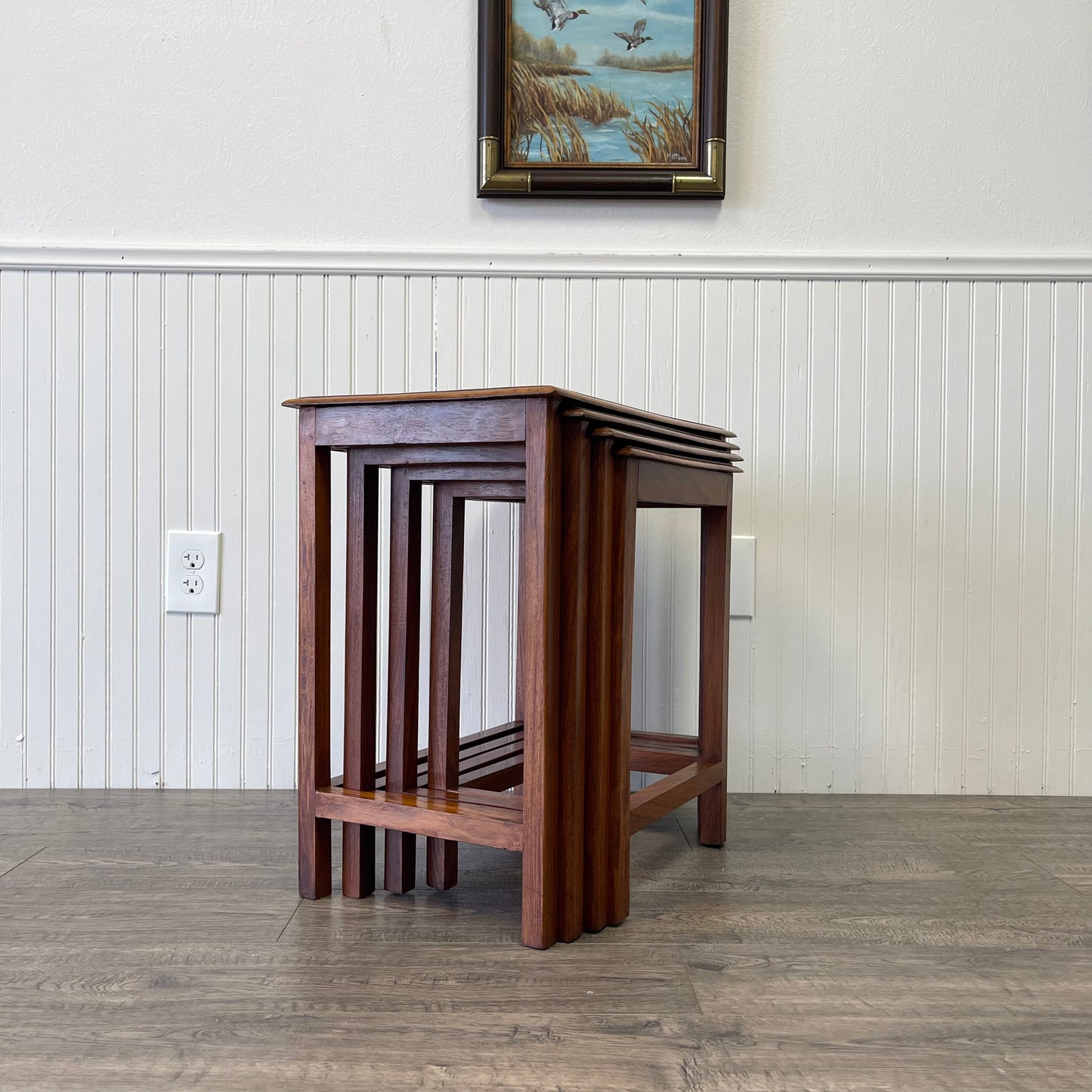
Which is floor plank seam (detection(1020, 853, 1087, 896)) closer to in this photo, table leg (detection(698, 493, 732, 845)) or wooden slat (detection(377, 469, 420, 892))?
table leg (detection(698, 493, 732, 845))

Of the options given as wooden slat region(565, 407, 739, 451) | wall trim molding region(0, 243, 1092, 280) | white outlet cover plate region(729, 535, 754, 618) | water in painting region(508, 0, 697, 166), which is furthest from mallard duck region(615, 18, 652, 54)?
white outlet cover plate region(729, 535, 754, 618)

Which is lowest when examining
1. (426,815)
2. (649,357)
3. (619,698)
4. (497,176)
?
(426,815)

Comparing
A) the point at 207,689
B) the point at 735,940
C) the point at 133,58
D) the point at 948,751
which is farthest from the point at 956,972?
the point at 133,58

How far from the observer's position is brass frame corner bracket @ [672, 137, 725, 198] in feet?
4.08

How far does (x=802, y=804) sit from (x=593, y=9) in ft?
3.85

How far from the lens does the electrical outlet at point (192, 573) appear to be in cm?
127

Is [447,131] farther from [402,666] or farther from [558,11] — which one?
[402,666]

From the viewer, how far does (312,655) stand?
2.85 ft

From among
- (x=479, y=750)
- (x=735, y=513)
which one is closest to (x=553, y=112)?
(x=735, y=513)

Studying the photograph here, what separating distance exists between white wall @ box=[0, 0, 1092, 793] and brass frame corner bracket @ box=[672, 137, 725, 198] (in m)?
0.06

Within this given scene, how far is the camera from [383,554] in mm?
1323

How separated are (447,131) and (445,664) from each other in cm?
83

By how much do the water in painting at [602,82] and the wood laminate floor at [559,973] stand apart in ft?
3.18

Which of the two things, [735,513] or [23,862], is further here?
[735,513]
